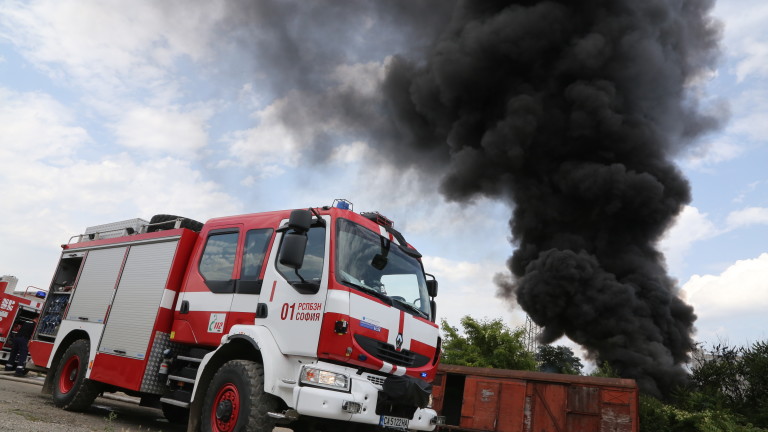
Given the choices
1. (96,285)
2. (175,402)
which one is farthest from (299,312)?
(96,285)

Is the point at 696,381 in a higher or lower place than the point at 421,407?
higher

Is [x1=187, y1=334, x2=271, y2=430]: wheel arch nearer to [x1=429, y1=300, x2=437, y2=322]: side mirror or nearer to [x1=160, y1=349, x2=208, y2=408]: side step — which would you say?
[x1=160, y1=349, x2=208, y2=408]: side step

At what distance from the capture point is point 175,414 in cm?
777

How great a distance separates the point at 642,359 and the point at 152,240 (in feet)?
64.8

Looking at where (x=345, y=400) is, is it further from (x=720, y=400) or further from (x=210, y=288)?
(x=720, y=400)

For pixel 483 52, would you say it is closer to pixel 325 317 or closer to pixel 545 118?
pixel 545 118

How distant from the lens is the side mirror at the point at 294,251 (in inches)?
183

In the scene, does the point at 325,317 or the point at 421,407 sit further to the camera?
the point at 421,407

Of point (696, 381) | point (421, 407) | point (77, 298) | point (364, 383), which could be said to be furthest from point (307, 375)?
point (696, 381)

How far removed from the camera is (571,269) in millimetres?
23125

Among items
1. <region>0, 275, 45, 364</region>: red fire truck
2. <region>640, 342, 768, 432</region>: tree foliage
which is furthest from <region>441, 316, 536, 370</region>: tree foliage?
<region>0, 275, 45, 364</region>: red fire truck

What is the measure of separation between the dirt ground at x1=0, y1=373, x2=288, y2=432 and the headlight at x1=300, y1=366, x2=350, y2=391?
2319 mm

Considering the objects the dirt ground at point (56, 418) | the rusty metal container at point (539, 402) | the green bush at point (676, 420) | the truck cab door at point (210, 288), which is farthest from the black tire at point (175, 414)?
the green bush at point (676, 420)

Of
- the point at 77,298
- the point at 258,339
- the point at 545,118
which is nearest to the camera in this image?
the point at 258,339
